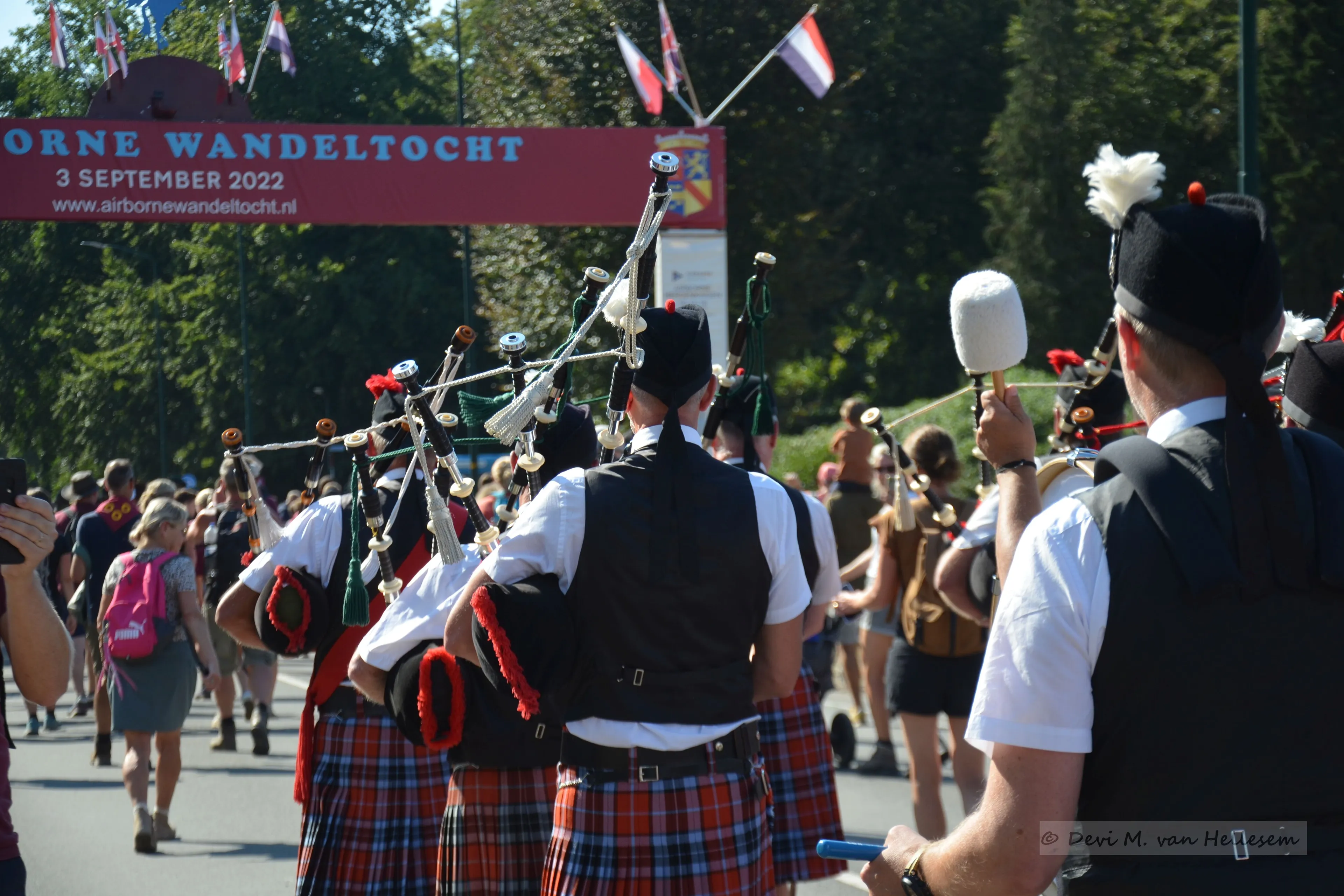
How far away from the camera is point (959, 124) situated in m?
30.2

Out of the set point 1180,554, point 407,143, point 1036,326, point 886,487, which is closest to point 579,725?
point 1180,554

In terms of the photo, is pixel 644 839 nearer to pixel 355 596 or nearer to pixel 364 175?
pixel 355 596

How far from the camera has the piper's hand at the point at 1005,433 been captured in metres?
2.77

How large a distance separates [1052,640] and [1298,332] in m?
2.20

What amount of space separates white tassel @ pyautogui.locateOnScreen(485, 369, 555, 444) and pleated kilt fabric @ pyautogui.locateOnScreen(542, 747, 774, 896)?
0.67m

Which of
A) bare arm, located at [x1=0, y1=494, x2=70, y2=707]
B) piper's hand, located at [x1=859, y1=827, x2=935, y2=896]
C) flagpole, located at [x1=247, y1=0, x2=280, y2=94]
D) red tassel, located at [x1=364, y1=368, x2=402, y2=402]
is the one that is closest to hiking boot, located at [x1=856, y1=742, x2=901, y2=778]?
red tassel, located at [x1=364, y1=368, x2=402, y2=402]

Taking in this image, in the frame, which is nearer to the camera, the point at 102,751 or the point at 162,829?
the point at 162,829

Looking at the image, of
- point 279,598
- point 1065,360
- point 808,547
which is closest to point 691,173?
point 1065,360

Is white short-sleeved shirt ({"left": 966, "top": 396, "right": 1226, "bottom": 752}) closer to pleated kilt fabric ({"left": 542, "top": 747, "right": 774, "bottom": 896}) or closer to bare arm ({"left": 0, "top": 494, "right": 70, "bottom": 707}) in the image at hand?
pleated kilt fabric ({"left": 542, "top": 747, "right": 774, "bottom": 896})

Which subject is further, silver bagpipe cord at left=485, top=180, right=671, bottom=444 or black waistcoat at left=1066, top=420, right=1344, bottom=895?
silver bagpipe cord at left=485, top=180, right=671, bottom=444

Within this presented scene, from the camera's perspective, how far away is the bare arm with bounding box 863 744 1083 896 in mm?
1712

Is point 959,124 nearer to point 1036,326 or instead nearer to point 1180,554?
point 1036,326

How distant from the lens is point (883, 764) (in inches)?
319

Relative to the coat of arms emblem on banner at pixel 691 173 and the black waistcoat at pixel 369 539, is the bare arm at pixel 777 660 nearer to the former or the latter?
the black waistcoat at pixel 369 539
